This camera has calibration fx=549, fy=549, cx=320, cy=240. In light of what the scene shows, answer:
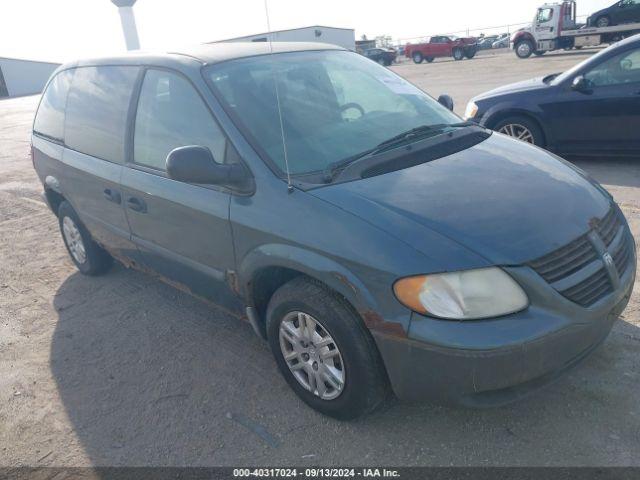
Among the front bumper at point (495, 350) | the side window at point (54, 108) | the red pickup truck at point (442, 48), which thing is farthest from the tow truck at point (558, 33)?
the front bumper at point (495, 350)

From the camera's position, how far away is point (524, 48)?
2717cm

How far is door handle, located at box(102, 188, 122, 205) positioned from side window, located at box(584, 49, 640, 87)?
543 centimetres

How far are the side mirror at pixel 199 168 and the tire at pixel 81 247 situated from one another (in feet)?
7.60

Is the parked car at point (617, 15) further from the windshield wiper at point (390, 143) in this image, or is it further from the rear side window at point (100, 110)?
the rear side window at point (100, 110)

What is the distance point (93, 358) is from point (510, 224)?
2767 millimetres

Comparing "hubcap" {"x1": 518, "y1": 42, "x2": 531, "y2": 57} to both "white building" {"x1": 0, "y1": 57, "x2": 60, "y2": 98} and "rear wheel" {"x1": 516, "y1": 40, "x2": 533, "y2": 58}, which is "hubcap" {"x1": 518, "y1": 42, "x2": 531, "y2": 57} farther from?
"white building" {"x1": 0, "y1": 57, "x2": 60, "y2": 98}

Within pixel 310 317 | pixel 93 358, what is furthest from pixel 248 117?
pixel 93 358

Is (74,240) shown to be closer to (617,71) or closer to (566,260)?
(566,260)

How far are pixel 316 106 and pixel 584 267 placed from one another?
1695 mm

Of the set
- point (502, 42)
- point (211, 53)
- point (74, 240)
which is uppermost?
point (211, 53)

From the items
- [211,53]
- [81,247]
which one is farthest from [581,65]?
[81,247]

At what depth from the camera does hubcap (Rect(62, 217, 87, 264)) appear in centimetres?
478

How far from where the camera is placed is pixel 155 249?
141 inches

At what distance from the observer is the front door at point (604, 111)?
609 centimetres
